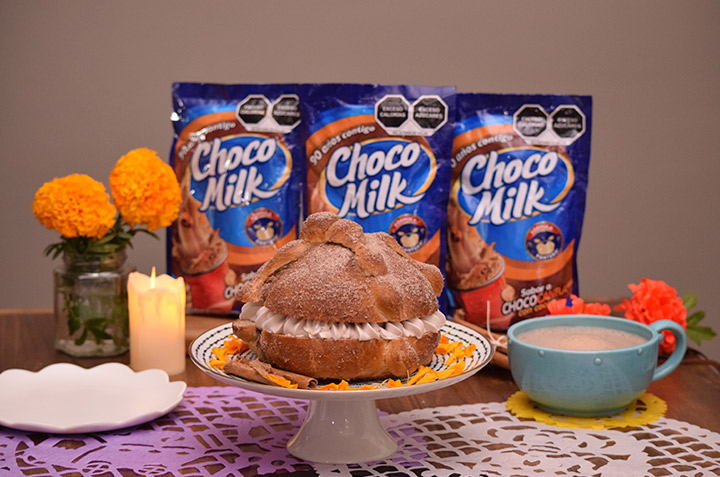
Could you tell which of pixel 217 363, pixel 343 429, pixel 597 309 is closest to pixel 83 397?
pixel 217 363

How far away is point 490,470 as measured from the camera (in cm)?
99

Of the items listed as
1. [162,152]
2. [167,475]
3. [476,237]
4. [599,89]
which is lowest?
[167,475]

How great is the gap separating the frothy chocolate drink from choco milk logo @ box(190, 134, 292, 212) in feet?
2.04

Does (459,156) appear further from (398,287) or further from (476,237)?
(398,287)

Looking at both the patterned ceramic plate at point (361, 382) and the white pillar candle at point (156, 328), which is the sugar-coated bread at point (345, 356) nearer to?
the patterned ceramic plate at point (361, 382)

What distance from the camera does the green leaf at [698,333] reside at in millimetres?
1423

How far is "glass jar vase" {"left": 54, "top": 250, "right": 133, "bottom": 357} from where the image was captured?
4.63 feet

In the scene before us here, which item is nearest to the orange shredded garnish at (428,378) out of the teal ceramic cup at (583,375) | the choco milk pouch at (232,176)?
the teal ceramic cup at (583,375)

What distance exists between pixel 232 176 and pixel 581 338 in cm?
74

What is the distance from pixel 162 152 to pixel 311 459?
125cm

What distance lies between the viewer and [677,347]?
1.23m

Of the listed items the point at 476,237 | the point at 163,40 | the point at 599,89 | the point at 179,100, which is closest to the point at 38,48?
the point at 163,40

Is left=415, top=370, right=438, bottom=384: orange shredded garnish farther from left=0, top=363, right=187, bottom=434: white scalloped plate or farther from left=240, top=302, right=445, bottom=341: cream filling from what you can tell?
left=0, top=363, right=187, bottom=434: white scalloped plate

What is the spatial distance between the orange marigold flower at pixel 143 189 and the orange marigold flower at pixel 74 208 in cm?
3
